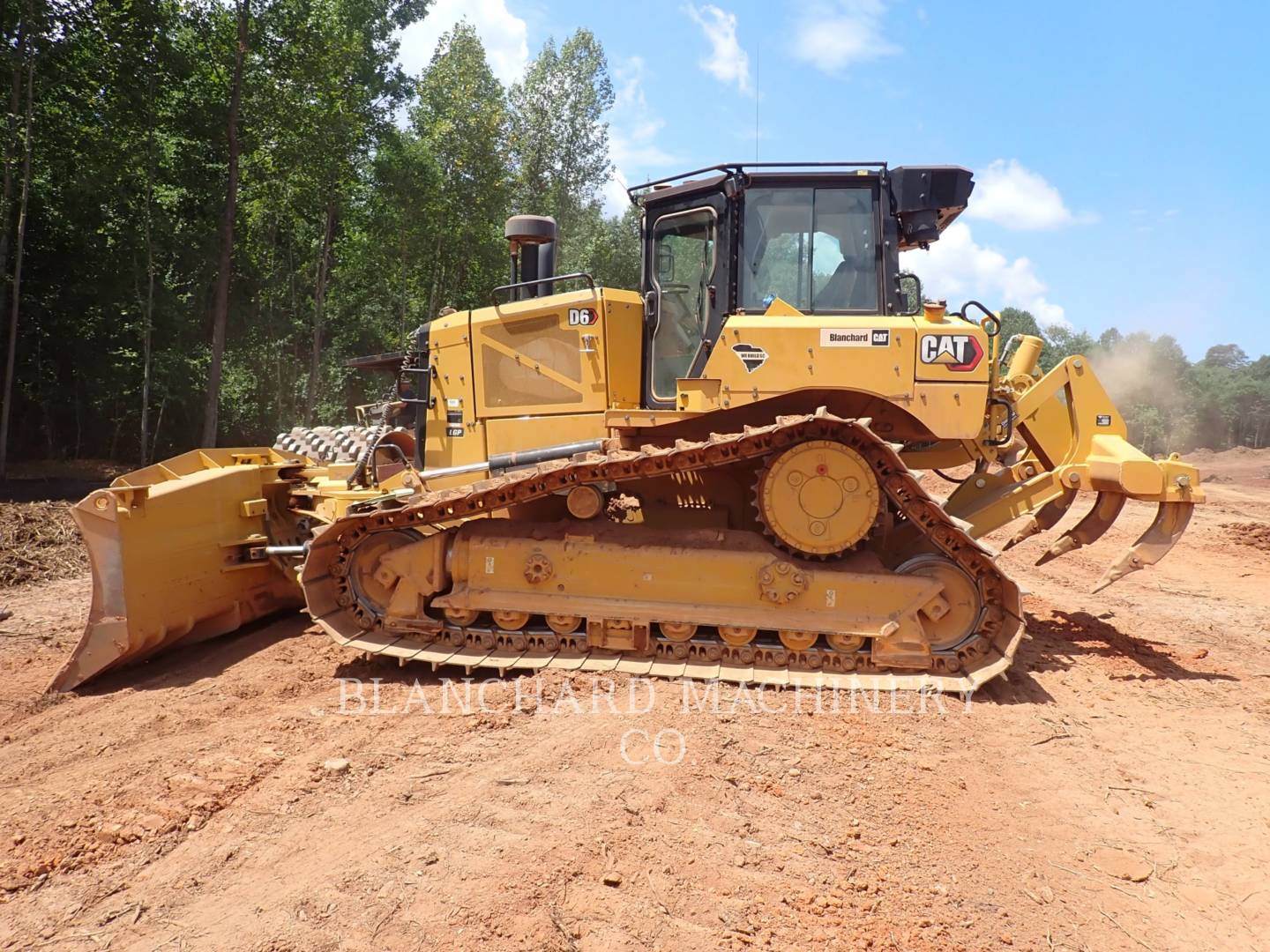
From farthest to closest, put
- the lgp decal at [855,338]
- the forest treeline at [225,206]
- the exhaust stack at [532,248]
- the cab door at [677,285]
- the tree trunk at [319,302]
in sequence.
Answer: the tree trunk at [319,302]
the forest treeline at [225,206]
the exhaust stack at [532,248]
the cab door at [677,285]
the lgp decal at [855,338]

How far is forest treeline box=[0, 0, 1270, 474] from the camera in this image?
15.9 m

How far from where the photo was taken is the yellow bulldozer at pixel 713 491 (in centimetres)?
497

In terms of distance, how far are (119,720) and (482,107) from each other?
23.6 m

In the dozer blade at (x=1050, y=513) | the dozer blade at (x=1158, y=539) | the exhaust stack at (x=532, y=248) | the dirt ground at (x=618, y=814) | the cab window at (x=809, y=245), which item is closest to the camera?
the dirt ground at (x=618, y=814)

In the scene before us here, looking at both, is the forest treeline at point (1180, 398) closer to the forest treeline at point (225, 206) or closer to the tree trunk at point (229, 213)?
the forest treeline at point (225, 206)

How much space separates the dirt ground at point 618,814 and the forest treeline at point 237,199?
14.3 metres

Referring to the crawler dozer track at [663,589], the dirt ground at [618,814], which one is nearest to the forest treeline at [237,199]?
the crawler dozer track at [663,589]

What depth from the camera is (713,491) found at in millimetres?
5520

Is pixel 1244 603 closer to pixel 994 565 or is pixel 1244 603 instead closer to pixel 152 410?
pixel 994 565

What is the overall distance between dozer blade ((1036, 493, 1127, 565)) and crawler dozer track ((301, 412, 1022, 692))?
1184mm

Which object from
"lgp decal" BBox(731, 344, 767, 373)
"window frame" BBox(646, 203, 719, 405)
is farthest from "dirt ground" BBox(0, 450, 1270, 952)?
"window frame" BBox(646, 203, 719, 405)

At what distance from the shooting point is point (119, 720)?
4.46 metres

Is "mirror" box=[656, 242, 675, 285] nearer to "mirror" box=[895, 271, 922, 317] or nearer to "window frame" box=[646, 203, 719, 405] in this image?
"window frame" box=[646, 203, 719, 405]

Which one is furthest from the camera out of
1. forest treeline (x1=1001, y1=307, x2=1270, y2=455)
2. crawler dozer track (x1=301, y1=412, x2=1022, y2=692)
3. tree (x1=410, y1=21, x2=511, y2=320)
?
forest treeline (x1=1001, y1=307, x2=1270, y2=455)
